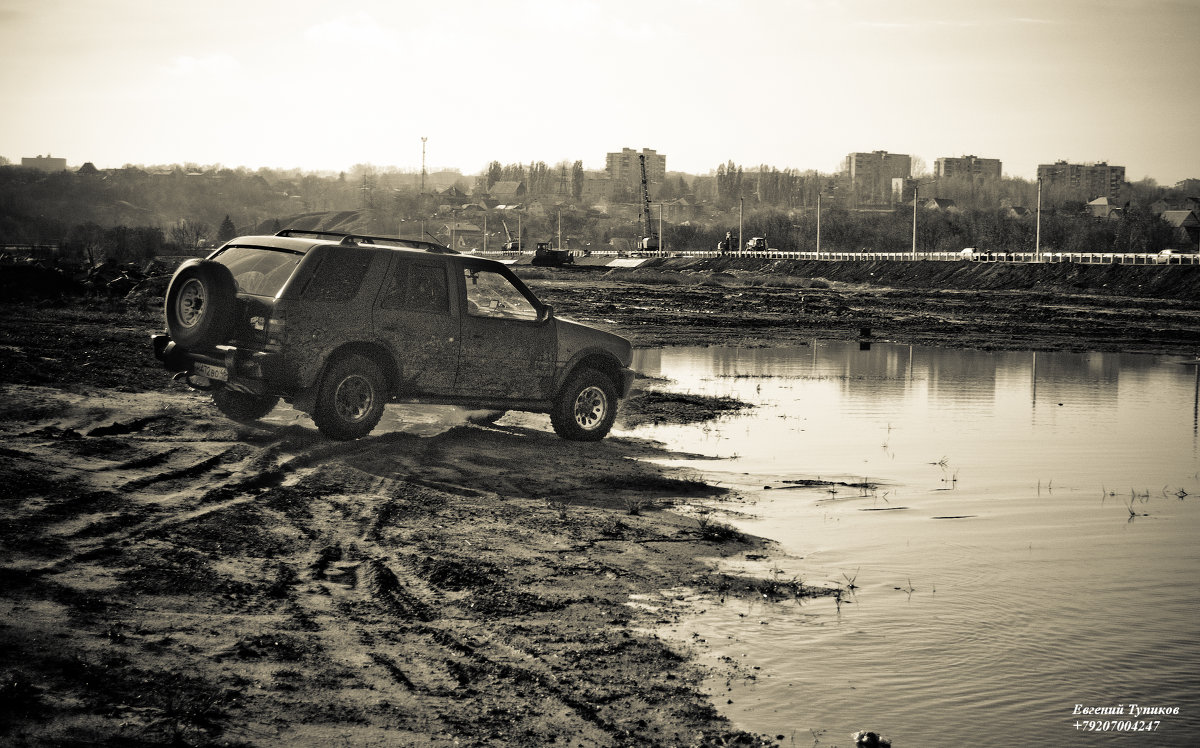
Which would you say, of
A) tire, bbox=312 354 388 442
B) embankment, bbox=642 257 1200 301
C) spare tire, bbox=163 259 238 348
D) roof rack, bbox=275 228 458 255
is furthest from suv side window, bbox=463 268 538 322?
embankment, bbox=642 257 1200 301

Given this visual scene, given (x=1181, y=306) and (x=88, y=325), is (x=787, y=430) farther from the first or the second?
(x=1181, y=306)

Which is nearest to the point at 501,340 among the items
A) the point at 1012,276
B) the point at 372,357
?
the point at 372,357

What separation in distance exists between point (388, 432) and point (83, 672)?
24.4 feet

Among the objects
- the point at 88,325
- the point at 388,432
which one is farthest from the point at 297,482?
the point at 88,325

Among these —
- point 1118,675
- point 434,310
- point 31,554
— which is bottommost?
point 1118,675

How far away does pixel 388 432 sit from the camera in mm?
12398

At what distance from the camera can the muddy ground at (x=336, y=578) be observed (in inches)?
192

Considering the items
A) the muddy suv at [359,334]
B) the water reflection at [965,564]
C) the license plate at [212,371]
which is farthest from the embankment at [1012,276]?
the license plate at [212,371]

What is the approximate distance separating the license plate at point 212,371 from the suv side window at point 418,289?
5.35 ft

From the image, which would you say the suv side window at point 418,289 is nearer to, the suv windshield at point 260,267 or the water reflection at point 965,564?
the suv windshield at point 260,267

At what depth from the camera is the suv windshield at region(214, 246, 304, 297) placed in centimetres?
1095

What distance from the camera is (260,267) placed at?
440 inches

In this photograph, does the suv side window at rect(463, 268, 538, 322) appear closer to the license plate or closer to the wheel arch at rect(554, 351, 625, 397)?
the wheel arch at rect(554, 351, 625, 397)

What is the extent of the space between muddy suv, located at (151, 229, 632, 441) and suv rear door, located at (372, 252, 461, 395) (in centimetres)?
1
